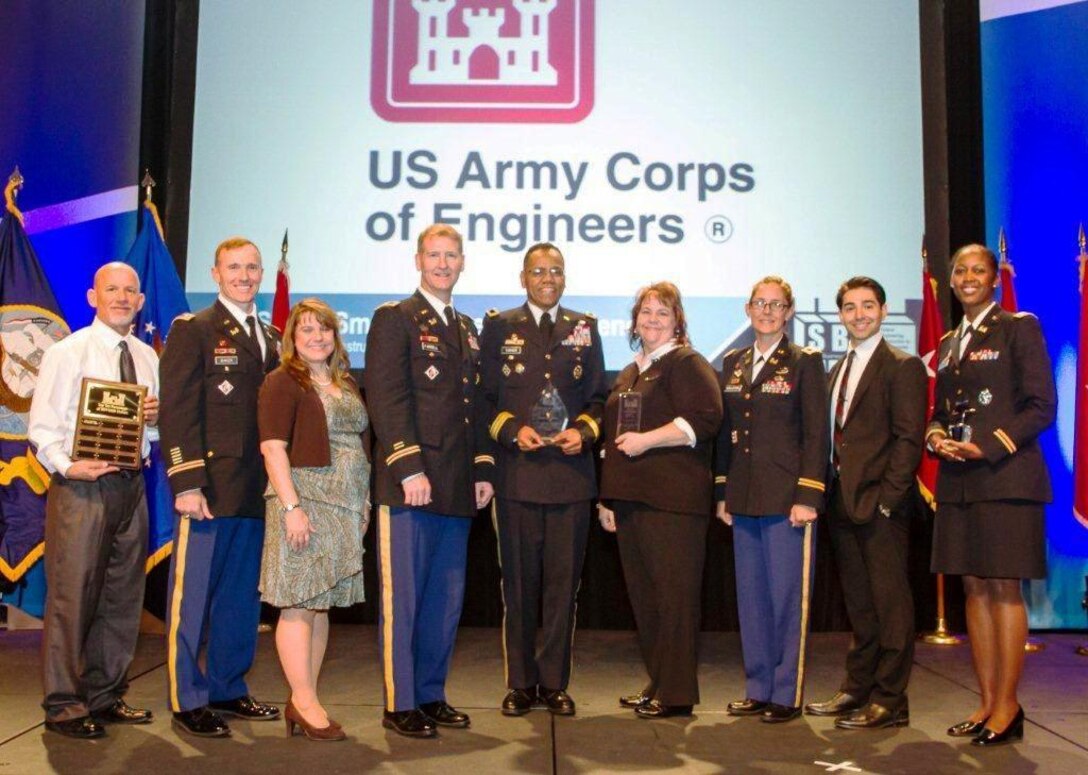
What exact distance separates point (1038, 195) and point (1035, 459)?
303cm

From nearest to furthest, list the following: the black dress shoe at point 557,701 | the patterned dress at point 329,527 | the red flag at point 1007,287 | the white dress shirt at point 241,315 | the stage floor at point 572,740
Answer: the stage floor at point 572,740, the patterned dress at point 329,527, the white dress shirt at point 241,315, the black dress shoe at point 557,701, the red flag at point 1007,287

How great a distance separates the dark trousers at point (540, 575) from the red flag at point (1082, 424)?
3062 millimetres

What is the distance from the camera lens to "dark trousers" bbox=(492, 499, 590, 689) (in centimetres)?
365

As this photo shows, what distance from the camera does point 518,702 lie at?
3674 millimetres

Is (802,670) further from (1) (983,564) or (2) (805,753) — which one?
(1) (983,564)

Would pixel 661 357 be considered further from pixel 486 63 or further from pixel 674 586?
pixel 486 63

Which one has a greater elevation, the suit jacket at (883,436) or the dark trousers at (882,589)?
the suit jacket at (883,436)

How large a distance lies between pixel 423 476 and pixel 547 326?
767 millimetres

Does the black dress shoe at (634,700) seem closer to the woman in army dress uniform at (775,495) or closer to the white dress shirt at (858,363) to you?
the woman in army dress uniform at (775,495)

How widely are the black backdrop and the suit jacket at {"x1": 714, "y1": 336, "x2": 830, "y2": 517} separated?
6.98 feet

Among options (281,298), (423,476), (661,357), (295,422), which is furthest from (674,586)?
(281,298)

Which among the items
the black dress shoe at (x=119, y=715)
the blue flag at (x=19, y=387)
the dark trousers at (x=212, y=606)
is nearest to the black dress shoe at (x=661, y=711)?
the dark trousers at (x=212, y=606)

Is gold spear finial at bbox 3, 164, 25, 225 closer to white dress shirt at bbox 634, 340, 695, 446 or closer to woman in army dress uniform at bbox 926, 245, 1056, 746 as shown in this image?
white dress shirt at bbox 634, 340, 695, 446

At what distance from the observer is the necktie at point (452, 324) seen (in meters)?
3.59
